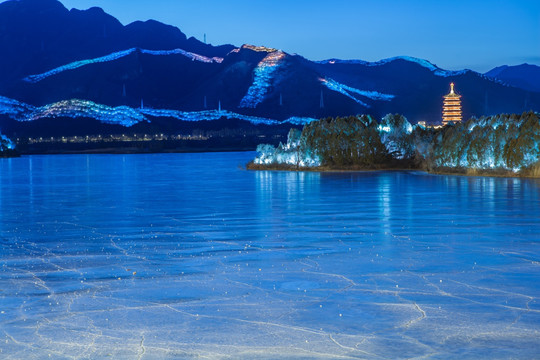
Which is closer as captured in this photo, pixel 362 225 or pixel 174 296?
pixel 174 296

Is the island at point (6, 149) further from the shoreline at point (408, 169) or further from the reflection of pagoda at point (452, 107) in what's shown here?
the shoreline at point (408, 169)

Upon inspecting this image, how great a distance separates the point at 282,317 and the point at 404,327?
1.44m

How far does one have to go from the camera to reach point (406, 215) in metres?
20.9

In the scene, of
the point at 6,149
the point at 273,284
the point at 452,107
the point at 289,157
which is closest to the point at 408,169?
→ the point at 289,157

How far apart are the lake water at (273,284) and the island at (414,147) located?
800 inches

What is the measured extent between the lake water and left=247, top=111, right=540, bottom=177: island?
20310mm

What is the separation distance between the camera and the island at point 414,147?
41938mm

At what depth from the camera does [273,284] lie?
36.1 ft

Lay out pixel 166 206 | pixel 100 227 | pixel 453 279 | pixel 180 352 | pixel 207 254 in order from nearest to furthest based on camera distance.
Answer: pixel 180 352 < pixel 453 279 < pixel 207 254 < pixel 100 227 < pixel 166 206

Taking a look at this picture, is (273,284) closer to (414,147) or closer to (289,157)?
(414,147)

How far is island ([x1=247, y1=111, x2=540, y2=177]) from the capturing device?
41.9m

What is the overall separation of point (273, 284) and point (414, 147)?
44976mm

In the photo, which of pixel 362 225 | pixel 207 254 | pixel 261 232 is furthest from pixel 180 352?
pixel 362 225

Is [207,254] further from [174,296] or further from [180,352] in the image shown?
[180,352]
